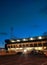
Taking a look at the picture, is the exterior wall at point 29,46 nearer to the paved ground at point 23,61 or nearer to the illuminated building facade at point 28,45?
the illuminated building facade at point 28,45

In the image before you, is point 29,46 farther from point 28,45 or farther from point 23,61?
point 23,61

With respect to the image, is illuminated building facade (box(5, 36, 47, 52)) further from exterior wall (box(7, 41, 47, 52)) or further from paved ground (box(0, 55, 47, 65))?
paved ground (box(0, 55, 47, 65))

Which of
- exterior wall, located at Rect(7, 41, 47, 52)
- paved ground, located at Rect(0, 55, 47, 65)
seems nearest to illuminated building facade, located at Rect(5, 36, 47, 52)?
exterior wall, located at Rect(7, 41, 47, 52)

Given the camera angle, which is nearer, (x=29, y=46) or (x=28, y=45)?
(x=29, y=46)

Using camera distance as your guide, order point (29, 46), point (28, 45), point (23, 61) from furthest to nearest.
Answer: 1. point (28, 45)
2. point (29, 46)
3. point (23, 61)

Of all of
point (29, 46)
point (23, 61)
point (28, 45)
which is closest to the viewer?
point (23, 61)

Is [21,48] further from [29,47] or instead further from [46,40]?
[46,40]

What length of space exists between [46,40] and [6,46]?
32.7m

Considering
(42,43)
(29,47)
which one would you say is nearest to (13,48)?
(29,47)

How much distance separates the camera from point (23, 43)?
128 m

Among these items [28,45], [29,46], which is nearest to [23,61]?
[29,46]

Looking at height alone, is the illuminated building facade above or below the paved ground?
above

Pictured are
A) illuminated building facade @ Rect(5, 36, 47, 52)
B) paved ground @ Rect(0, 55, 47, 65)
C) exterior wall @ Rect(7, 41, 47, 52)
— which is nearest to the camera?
paved ground @ Rect(0, 55, 47, 65)

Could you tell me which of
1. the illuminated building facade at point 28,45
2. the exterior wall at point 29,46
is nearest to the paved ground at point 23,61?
the illuminated building facade at point 28,45
